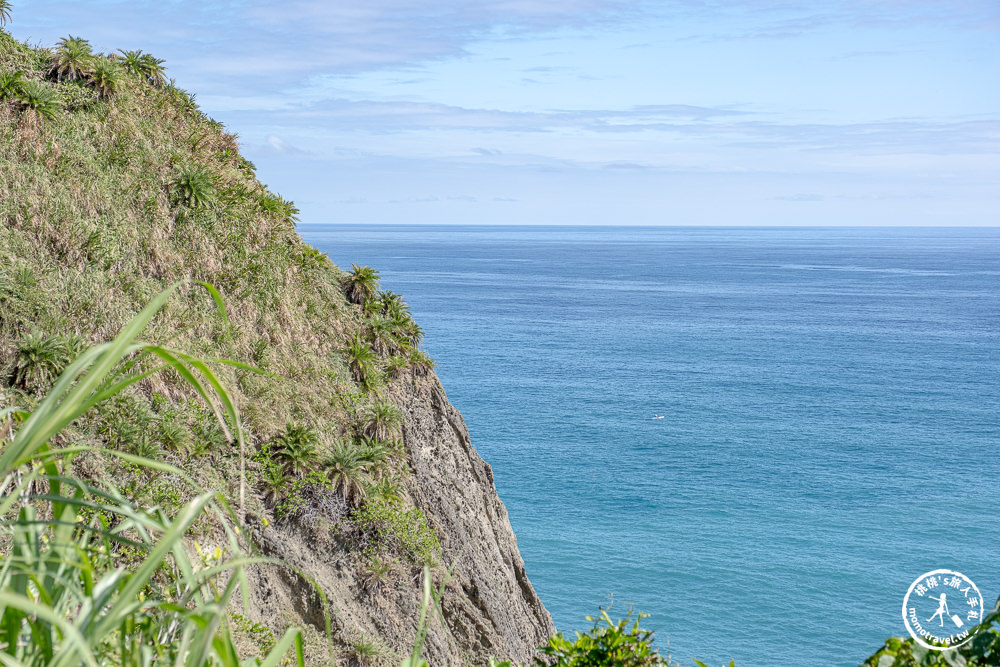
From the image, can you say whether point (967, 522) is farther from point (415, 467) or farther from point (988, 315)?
point (988, 315)

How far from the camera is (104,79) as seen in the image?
1706cm

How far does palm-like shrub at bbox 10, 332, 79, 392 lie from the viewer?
11.0 m

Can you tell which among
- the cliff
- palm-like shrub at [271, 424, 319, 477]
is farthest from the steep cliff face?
palm-like shrub at [271, 424, 319, 477]

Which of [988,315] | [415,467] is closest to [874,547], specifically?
[415,467]

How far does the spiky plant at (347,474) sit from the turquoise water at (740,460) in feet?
91.6

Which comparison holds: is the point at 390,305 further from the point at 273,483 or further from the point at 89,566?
the point at 89,566

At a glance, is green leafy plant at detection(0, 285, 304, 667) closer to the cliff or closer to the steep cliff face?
the steep cliff face

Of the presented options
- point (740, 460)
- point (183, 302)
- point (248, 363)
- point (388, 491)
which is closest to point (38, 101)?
point (183, 302)

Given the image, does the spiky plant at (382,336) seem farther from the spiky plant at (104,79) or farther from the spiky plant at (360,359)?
the spiky plant at (104,79)

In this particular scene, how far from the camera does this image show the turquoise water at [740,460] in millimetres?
42188

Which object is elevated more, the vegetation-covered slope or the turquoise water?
the vegetation-covered slope

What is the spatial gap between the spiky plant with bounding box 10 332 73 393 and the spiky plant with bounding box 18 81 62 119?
6.22 metres

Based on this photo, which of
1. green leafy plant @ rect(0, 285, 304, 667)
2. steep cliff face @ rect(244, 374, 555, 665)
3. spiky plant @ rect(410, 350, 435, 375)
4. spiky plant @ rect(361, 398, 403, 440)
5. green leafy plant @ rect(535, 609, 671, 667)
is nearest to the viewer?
green leafy plant @ rect(0, 285, 304, 667)

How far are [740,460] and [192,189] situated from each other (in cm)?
5187
